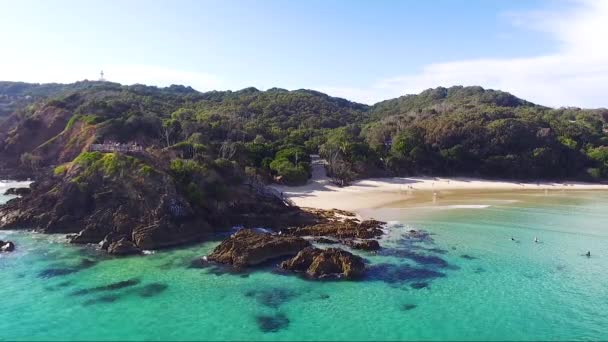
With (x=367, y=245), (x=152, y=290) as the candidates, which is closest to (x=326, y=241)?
(x=367, y=245)

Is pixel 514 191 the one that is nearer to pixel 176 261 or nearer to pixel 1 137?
pixel 176 261

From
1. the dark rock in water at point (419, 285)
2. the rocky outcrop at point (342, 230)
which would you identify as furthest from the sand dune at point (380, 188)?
the dark rock in water at point (419, 285)

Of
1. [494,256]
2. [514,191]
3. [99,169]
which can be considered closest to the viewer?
[494,256]

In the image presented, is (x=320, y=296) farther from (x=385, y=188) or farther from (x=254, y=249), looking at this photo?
(x=385, y=188)

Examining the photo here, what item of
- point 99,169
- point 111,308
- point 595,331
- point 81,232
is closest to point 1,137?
point 99,169

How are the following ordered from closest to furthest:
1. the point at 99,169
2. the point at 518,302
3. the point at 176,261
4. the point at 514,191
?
1. the point at 518,302
2. the point at 176,261
3. the point at 99,169
4. the point at 514,191

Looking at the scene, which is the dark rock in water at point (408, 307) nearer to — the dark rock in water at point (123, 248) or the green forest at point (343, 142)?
the dark rock in water at point (123, 248)

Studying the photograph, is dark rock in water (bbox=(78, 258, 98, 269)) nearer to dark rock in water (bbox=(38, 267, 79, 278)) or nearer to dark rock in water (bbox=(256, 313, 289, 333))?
dark rock in water (bbox=(38, 267, 79, 278))

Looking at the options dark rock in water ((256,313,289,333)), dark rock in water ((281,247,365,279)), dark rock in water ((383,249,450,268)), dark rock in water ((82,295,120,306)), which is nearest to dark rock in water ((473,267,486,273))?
dark rock in water ((383,249,450,268))
